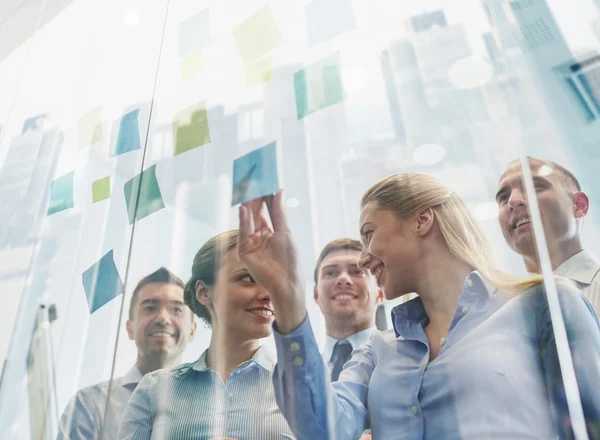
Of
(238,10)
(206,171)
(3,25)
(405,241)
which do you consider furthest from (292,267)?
(3,25)

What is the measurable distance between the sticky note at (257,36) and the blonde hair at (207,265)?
0.44 m

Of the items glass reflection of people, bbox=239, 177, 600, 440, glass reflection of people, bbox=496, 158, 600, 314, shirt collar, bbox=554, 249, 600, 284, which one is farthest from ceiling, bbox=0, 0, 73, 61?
shirt collar, bbox=554, 249, 600, 284

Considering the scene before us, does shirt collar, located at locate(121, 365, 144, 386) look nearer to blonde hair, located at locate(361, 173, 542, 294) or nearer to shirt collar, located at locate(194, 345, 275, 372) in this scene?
shirt collar, located at locate(194, 345, 275, 372)

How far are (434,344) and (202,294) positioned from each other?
47cm

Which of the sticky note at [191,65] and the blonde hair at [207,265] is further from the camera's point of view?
the sticky note at [191,65]

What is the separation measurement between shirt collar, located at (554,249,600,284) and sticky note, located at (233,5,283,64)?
75cm

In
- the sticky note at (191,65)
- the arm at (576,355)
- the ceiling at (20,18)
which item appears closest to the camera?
the arm at (576,355)

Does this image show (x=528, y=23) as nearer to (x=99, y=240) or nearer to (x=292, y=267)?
(x=292, y=267)

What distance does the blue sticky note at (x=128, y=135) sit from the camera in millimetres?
1279

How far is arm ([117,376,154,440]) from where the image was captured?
0.94 metres

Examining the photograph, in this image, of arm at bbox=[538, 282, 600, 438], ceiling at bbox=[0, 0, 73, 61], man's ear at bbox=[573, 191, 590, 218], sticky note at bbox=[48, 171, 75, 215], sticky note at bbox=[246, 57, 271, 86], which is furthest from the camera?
ceiling at bbox=[0, 0, 73, 61]

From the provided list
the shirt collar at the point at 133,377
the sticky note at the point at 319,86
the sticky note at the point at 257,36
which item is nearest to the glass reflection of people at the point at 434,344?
the sticky note at the point at 319,86

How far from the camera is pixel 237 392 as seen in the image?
35.1 inches

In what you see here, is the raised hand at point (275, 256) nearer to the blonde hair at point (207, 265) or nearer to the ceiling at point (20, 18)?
the blonde hair at point (207, 265)
